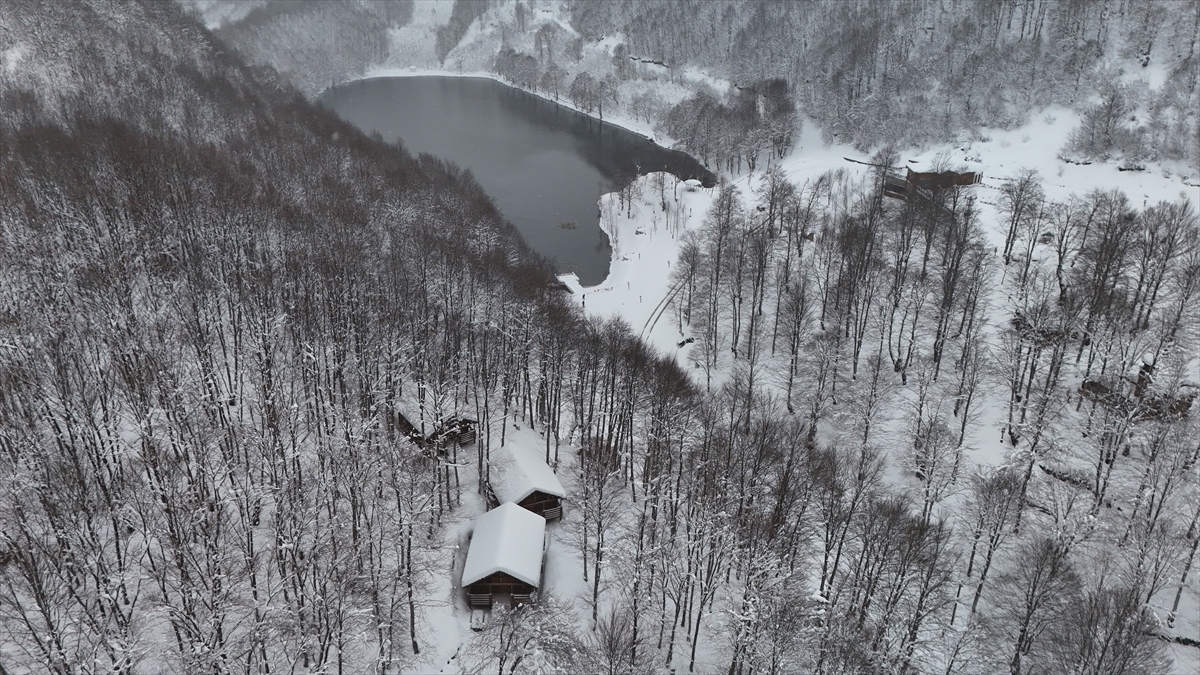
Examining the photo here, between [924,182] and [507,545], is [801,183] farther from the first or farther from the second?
[507,545]

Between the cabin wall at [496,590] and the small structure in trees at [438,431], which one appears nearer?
the cabin wall at [496,590]

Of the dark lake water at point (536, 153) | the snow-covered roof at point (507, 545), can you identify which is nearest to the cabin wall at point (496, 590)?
the snow-covered roof at point (507, 545)

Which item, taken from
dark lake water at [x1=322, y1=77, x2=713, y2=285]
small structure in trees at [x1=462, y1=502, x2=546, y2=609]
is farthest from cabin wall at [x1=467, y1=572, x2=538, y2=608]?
dark lake water at [x1=322, y1=77, x2=713, y2=285]

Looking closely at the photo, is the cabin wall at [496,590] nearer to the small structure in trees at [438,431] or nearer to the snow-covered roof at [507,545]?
the snow-covered roof at [507,545]

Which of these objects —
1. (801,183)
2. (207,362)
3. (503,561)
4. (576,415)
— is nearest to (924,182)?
(801,183)

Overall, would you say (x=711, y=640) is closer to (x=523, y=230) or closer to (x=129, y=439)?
(x=129, y=439)

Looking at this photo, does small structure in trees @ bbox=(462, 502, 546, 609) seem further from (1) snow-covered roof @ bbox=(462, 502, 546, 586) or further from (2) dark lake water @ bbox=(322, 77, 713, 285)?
(2) dark lake water @ bbox=(322, 77, 713, 285)

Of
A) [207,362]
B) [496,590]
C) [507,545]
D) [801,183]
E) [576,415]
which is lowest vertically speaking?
[496,590]

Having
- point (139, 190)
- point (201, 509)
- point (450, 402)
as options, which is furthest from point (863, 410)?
point (139, 190)
